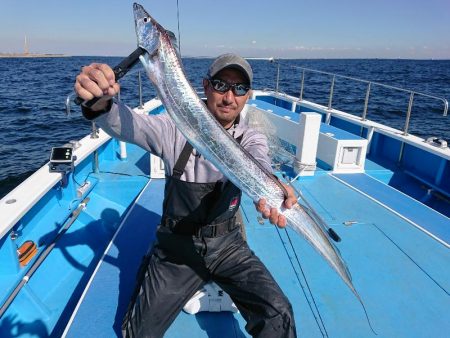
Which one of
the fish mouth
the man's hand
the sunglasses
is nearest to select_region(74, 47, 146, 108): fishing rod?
the fish mouth

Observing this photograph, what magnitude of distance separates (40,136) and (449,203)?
14.9 m

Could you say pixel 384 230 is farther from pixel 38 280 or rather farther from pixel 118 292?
pixel 38 280

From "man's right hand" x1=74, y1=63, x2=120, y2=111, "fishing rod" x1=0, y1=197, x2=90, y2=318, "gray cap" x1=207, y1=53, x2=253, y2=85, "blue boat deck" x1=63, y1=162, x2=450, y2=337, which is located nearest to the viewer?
"man's right hand" x1=74, y1=63, x2=120, y2=111

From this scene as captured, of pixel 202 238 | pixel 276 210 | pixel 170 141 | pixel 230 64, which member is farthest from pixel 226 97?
pixel 202 238

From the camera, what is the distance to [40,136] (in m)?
14.3

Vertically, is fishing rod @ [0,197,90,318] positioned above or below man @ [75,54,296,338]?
below

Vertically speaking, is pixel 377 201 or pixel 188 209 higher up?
pixel 188 209

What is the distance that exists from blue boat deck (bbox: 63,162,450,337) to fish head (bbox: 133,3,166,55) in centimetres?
223

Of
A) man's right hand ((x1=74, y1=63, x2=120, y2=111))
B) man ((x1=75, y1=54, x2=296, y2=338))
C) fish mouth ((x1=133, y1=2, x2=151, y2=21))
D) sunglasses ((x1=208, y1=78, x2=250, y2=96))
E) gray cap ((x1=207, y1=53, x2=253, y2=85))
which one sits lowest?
man ((x1=75, y1=54, x2=296, y2=338))

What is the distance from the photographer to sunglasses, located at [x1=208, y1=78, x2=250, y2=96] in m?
2.71

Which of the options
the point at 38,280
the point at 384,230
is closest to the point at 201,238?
the point at 38,280

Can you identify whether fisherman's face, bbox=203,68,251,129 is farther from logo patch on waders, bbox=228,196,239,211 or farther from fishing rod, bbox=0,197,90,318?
fishing rod, bbox=0,197,90,318

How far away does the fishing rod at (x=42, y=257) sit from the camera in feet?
10.2

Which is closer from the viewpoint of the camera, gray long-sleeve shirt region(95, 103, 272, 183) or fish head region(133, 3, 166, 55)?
A: fish head region(133, 3, 166, 55)
